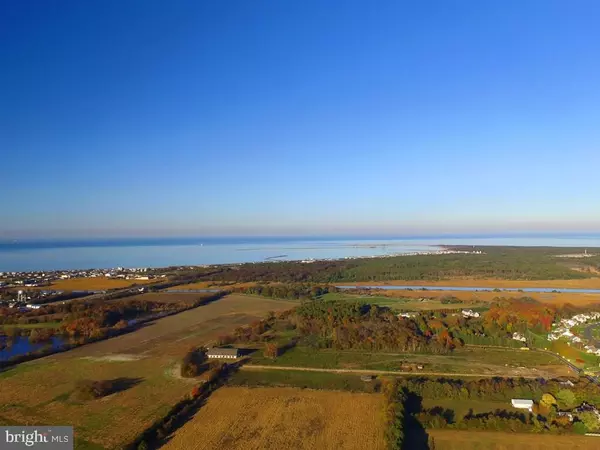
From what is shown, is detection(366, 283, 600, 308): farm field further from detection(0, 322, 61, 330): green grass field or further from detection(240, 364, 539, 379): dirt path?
detection(0, 322, 61, 330): green grass field

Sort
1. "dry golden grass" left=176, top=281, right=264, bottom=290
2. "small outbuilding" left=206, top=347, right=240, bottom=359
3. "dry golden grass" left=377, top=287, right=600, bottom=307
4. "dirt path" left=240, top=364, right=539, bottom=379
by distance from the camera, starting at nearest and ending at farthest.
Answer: "dirt path" left=240, top=364, right=539, bottom=379 < "small outbuilding" left=206, top=347, right=240, bottom=359 < "dry golden grass" left=377, top=287, right=600, bottom=307 < "dry golden grass" left=176, top=281, right=264, bottom=290

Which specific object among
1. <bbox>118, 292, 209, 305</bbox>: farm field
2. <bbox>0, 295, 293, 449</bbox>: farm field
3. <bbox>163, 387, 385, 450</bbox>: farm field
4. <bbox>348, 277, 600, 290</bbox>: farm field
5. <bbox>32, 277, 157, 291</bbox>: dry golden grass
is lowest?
<bbox>348, 277, 600, 290</bbox>: farm field

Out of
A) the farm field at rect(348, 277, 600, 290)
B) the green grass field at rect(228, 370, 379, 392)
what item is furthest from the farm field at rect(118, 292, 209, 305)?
the farm field at rect(348, 277, 600, 290)

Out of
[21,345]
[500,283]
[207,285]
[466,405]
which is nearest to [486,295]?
[500,283]

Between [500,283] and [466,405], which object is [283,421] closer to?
[466,405]

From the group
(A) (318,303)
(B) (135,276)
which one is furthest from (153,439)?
(B) (135,276)

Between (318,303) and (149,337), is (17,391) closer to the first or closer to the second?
(149,337)

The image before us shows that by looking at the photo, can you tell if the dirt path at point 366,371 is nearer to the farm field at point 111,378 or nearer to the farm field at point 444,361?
the farm field at point 444,361
